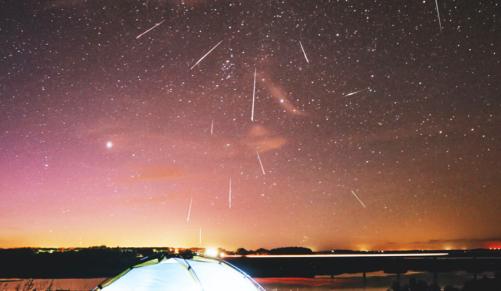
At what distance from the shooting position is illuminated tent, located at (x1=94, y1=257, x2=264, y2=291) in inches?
343

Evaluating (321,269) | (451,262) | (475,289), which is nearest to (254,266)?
(321,269)

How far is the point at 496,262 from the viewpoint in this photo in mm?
41844

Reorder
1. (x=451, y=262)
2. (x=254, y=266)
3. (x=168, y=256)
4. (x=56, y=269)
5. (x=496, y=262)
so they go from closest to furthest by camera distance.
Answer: (x=168, y=256)
(x=496, y=262)
(x=451, y=262)
(x=254, y=266)
(x=56, y=269)

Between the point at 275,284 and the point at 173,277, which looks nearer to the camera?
the point at 173,277

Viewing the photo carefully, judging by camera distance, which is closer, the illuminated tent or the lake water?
the illuminated tent

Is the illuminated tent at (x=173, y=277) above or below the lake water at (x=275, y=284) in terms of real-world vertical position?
above

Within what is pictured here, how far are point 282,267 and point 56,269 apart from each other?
105 feet

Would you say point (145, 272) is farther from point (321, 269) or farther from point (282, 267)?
point (321, 269)

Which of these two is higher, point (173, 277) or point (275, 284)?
point (173, 277)

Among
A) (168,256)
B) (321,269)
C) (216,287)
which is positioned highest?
(168,256)

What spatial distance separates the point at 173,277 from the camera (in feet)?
28.8

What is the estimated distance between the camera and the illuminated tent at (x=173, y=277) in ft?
28.6

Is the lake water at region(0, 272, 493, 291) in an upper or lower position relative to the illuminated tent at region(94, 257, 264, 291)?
lower

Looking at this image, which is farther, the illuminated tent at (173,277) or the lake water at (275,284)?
the lake water at (275,284)
